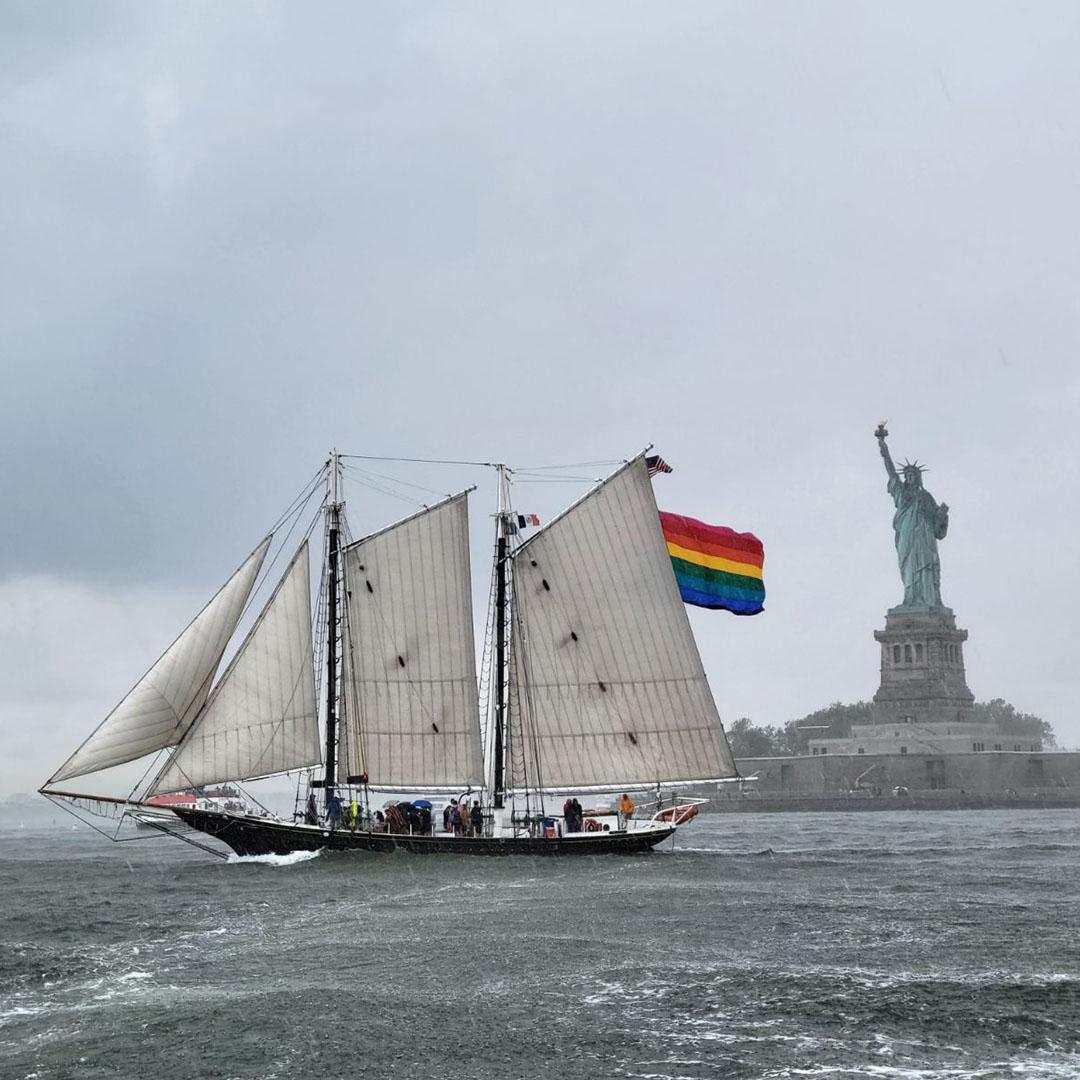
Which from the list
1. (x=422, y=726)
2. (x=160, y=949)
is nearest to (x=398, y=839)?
(x=422, y=726)

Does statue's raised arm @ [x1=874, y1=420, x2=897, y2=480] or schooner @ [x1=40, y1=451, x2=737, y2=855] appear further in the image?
statue's raised arm @ [x1=874, y1=420, x2=897, y2=480]

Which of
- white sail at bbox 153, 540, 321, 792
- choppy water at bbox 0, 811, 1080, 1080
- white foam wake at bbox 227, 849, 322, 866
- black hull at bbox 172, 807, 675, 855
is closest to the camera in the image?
choppy water at bbox 0, 811, 1080, 1080

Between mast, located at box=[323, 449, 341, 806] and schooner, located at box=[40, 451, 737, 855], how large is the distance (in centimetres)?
13

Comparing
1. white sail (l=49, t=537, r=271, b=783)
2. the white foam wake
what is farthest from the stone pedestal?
white sail (l=49, t=537, r=271, b=783)

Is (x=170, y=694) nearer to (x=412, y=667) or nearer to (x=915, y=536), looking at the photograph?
(x=412, y=667)

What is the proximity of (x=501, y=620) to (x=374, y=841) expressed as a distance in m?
11.1

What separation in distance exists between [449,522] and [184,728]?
14.1m

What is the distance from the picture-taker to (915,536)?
147875mm

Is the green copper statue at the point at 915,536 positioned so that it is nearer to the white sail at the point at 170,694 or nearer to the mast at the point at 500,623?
the mast at the point at 500,623

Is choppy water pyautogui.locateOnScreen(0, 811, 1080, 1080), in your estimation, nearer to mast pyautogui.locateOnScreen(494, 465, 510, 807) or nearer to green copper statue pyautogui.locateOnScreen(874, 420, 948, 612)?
mast pyautogui.locateOnScreen(494, 465, 510, 807)

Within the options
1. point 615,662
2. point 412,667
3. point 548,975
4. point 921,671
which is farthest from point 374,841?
point 921,671

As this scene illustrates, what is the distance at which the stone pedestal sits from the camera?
144125 millimetres

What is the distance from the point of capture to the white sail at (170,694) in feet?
164

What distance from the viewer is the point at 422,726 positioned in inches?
2291
